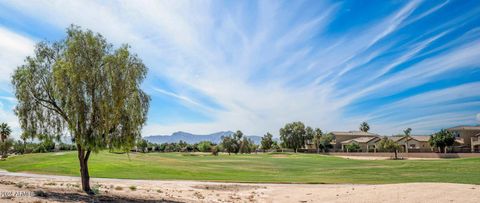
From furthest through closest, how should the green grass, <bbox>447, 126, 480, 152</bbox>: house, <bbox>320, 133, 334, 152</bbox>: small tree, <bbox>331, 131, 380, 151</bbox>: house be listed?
<bbox>331, 131, 380, 151</bbox>: house → <bbox>320, 133, 334, 152</bbox>: small tree → <bbox>447, 126, 480, 152</bbox>: house → the green grass

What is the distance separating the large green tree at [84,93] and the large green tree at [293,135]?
143091 mm

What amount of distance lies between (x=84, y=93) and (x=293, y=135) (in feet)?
479

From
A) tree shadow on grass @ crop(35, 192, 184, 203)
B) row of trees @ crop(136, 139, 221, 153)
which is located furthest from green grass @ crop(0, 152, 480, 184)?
row of trees @ crop(136, 139, 221, 153)

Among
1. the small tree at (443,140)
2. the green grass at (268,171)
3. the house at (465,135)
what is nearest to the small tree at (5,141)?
the green grass at (268,171)

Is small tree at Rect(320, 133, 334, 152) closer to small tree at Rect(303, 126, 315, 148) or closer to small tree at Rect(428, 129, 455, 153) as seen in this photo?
small tree at Rect(303, 126, 315, 148)

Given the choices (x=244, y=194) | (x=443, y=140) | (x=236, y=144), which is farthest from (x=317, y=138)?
(x=244, y=194)

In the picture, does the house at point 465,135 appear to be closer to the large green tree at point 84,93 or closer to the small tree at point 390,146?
the small tree at point 390,146

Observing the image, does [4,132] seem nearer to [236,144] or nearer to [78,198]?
[236,144]

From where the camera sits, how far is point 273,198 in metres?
26.6

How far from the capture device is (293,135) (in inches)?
6398

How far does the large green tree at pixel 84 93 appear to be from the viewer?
20.4 m

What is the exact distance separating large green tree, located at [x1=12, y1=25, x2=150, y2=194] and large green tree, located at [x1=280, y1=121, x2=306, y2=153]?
14309 centimetres

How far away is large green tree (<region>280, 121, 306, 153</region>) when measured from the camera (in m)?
162

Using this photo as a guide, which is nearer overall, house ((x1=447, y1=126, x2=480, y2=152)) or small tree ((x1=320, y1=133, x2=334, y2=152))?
house ((x1=447, y1=126, x2=480, y2=152))
